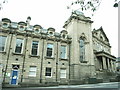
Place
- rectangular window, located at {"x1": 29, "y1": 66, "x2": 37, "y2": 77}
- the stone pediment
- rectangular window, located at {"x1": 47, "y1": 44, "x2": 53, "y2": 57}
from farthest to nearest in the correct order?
the stone pediment, rectangular window, located at {"x1": 47, "y1": 44, "x2": 53, "y2": 57}, rectangular window, located at {"x1": 29, "y1": 66, "x2": 37, "y2": 77}

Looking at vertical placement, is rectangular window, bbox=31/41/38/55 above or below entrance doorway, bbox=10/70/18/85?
above

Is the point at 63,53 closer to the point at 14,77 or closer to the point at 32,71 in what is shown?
the point at 32,71

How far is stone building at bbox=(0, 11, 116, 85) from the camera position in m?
17.6

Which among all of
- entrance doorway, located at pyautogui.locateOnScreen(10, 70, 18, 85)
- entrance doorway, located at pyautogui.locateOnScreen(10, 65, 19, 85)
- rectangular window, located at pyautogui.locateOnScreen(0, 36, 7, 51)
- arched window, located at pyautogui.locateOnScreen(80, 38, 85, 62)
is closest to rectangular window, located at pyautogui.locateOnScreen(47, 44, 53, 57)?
entrance doorway, located at pyautogui.locateOnScreen(10, 65, 19, 85)

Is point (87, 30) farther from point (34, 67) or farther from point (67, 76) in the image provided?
point (34, 67)

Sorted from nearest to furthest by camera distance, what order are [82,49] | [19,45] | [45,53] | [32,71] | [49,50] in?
[32,71]
[19,45]
[45,53]
[49,50]
[82,49]

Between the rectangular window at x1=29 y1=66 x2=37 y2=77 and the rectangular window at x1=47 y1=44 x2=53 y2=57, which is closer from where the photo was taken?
the rectangular window at x1=29 y1=66 x2=37 y2=77

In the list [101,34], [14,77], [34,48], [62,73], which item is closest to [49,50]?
[34,48]

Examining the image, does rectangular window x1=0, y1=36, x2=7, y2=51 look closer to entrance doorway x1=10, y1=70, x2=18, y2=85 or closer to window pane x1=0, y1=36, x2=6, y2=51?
window pane x1=0, y1=36, x2=6, y2=51

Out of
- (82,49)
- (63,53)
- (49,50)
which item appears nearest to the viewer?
(49,50)

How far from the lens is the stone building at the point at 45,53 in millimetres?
17609

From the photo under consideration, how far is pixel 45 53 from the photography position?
Result: 20.1 m

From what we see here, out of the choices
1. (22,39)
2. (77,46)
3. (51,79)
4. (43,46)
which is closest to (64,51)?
(77,46)

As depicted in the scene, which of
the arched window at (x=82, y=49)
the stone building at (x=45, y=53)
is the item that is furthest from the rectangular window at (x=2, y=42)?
the arched window at (x=82, y=49)
